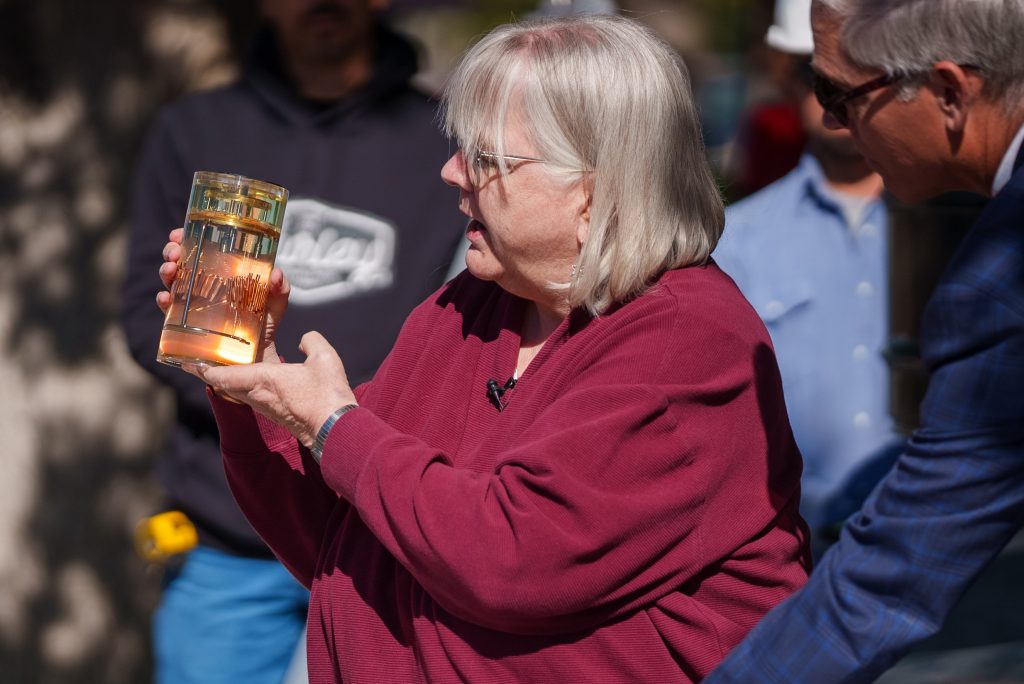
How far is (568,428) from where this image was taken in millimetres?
1848

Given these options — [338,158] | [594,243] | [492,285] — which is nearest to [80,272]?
[338,158]

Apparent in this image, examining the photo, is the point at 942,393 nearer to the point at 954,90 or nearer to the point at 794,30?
the point at 954,90

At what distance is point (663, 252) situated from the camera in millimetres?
2012

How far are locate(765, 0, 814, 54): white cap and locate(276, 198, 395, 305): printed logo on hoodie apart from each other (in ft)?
4.39

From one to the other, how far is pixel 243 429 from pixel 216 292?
289mm

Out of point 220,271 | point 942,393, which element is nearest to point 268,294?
point 220,271

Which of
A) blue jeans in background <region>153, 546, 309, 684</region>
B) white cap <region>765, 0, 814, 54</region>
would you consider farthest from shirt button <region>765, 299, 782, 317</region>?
blue jeans in background <region>153, 546, 309, 684</region>

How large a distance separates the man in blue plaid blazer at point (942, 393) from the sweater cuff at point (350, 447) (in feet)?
1.78

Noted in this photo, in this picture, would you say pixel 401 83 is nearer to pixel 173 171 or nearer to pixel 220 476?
pixel 173 171

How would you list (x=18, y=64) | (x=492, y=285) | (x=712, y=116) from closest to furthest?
(x=492, y=285), (x=18, y=64), (x=712, y=116)

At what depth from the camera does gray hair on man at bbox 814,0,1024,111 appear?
5.80 feet

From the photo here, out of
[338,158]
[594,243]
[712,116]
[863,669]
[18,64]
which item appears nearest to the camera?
[863,669]

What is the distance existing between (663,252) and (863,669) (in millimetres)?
635

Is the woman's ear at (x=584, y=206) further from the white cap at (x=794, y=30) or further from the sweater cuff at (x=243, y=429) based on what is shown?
the white cap at (x=794, y=30)
